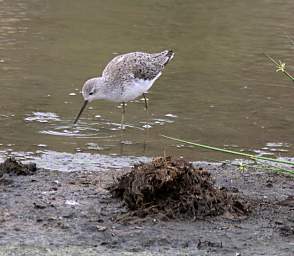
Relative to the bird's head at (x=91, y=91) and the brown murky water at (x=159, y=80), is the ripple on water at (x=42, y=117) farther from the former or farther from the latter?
the bird's head at (x=91, y=91)

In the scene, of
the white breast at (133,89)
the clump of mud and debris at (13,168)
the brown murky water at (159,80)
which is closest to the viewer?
the clump of mud and debris at (13,168)

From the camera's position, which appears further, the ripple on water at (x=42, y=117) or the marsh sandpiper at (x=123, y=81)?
the marsh sandpiper at (x=123, y=81)

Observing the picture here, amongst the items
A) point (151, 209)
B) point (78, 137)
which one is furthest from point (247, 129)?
point (151, 209)

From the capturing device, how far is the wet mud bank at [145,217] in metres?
5.84

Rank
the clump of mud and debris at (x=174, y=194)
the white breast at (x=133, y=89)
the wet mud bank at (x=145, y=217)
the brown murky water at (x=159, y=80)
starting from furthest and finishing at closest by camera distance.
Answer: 1. the white breast at (x=133, y=89)
2. the brown murky water at (x=159, y=80)
3. the clump of mud and debris at (x=174, y=194)
4. the wet mud bank at (x=145, y=217)

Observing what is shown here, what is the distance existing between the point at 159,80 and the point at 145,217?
624cm

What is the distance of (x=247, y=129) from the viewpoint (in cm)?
1025

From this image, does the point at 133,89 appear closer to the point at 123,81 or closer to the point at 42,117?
the point at 123,81

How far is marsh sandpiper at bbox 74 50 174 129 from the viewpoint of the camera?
405 inches

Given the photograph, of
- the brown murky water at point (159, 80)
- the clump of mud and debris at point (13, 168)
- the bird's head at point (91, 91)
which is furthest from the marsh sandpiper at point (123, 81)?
the clump of mud and debris at point (13, 168)

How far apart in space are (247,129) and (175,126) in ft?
2.93

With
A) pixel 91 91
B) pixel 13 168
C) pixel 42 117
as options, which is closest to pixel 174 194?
pixel 13 168

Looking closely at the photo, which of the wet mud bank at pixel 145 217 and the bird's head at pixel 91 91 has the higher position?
the bird's head at pixel 91 91

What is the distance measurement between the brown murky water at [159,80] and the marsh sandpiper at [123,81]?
1.01 ft
